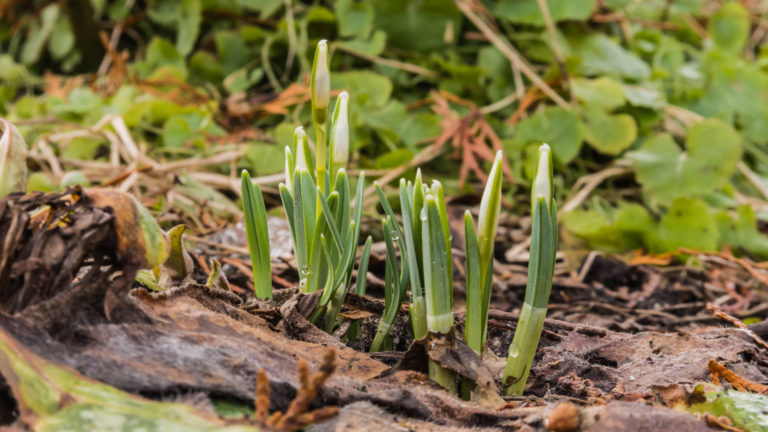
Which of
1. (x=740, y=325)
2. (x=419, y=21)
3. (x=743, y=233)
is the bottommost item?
(x=743, y=233)

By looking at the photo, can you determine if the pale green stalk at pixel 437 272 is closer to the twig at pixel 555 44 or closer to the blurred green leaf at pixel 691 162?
the blurred green leaf at pixel 691 162

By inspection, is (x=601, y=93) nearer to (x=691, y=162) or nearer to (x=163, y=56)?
(x=691, y=162)

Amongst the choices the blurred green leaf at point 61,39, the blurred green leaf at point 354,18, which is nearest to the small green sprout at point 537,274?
the blurred green leaf at point 354,18

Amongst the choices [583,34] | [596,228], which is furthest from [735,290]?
[583,34]

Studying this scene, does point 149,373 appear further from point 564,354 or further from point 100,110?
point 100,110

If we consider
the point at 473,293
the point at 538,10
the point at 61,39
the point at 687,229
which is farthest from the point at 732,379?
the point at 61,39

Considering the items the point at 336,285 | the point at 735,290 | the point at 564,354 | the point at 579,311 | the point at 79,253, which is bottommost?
the point at 735,290
